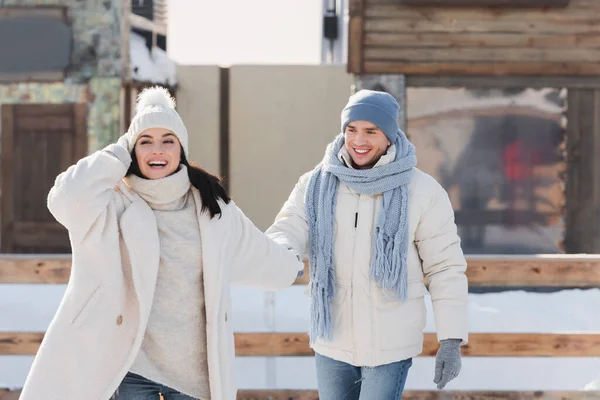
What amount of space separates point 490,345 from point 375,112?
179cm

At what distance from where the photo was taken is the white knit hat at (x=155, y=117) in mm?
3100

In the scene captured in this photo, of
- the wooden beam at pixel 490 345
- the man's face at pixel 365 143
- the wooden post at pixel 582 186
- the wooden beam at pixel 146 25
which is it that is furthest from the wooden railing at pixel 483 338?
the wooden beam at pixel 146 25

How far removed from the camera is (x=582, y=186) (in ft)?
35.6

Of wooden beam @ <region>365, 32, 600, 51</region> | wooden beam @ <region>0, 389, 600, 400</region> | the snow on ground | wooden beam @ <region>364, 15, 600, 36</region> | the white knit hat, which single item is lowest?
the snow on ground

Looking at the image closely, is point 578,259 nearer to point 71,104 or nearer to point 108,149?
point 108,149

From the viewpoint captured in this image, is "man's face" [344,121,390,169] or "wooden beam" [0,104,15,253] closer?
"man's face" [344,121,390,169]

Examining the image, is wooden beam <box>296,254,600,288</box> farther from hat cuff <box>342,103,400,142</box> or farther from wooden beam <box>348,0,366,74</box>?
wooden beam <box>348,0,366,74</box>

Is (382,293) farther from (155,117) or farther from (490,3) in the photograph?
(490,3)

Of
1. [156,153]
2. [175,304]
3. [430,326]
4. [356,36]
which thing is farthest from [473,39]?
[175,304]

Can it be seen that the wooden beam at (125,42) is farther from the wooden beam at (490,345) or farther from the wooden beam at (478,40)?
the wooden beam at (490,345)

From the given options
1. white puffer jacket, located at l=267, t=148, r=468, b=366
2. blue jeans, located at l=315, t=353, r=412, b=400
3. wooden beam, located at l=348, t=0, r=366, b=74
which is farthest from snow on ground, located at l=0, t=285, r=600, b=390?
wooden beam, located at l=348, t=0, r=366, b=74

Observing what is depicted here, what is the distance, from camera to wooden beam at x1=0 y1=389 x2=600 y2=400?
4.65m

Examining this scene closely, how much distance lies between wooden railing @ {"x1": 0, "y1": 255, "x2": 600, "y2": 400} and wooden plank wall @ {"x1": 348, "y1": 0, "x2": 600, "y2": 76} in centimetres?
593

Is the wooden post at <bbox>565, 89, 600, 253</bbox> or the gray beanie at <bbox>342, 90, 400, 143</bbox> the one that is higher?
the gray beanie at <bbox>342, 90, 400, 143</bbox>
